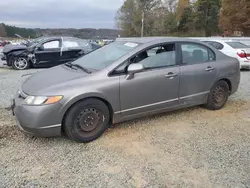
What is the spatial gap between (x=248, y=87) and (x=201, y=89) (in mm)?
3133

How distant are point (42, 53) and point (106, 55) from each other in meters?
7.14

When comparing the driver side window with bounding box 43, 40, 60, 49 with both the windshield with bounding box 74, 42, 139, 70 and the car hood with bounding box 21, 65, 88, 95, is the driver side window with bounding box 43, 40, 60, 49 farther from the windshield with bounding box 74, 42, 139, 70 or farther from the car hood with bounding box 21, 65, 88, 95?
the car hood with bounding box 21, 65, 88, 95

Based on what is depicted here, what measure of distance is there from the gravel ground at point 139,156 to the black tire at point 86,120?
0.44 ft

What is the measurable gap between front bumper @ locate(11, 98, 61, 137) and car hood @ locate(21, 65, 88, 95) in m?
0.25

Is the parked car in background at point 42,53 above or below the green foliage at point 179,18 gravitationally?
below

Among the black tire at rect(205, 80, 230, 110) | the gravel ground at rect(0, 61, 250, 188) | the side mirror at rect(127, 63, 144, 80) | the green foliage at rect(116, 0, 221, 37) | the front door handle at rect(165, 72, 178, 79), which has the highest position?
the green foliage at rect(116, 0, 221, 37)

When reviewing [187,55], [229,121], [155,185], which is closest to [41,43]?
[187,55]

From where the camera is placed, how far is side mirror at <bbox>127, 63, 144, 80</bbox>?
145 inches

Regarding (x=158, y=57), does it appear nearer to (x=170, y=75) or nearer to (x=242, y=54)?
(x=170, y=75)

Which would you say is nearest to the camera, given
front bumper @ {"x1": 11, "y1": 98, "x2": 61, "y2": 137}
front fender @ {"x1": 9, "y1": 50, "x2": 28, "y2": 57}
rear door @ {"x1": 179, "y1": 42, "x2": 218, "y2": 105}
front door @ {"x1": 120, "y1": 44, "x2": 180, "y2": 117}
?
front bumper @ {"x1": 11, "y1": 98, "x2": 61, "y2": 137}

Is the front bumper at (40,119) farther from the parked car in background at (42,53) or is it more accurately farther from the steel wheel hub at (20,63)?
the steel wheel hub at (20,63)

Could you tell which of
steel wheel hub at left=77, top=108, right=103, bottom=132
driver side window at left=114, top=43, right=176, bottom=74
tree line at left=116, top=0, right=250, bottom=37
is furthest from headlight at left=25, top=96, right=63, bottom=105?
tree line at left=116, top=0, right=250, bottom=37

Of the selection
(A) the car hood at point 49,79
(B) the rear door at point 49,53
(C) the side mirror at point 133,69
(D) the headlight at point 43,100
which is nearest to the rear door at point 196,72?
(C) the side mirror at point 133,69

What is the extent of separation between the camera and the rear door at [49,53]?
10586 mm
